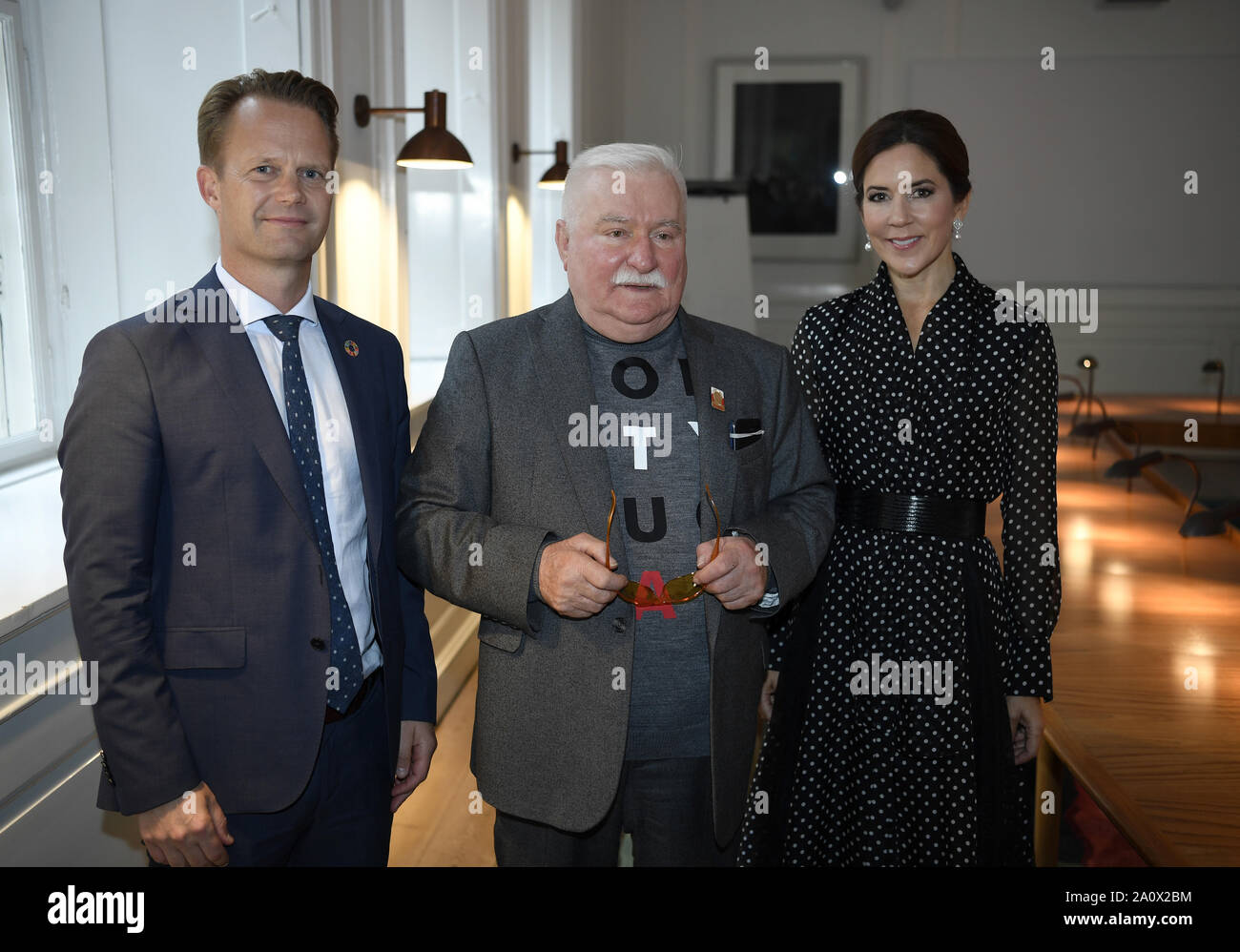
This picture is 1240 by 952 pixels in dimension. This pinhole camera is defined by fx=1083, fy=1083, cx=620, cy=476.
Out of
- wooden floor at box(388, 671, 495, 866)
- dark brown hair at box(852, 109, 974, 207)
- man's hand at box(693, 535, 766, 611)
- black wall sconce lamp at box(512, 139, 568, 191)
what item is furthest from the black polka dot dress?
black wall sconce lamp at box(512, 139, 568, 191)

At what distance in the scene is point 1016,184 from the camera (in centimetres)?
991

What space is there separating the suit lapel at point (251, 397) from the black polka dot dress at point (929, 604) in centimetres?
109

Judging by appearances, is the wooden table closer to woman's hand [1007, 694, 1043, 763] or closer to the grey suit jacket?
woman's hand [1007, 694, 1043, 763]

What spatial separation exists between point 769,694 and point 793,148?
827 centimetres

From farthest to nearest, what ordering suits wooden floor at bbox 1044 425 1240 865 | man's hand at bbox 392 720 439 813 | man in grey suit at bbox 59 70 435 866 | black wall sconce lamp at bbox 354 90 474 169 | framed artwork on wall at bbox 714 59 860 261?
framed artwork on wall at bbox 714 59 860 261, black wall sconce lamp at bbox 354 90 474 169, wooden floor at bbox 1044 425 1240 865, man's hand at bbox 392 720 439 813, man in grey suit at bbox 59 70 435 866

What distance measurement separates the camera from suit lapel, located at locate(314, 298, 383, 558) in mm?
1788

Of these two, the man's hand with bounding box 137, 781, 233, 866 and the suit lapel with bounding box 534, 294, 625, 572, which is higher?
the suit lapel with bounding box 534, 294, 625, 572

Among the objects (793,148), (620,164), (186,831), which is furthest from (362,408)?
(793,148)

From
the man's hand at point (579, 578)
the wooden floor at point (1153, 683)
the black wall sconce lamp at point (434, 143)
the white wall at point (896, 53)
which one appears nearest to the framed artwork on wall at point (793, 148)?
the white wall at point (896, 53)

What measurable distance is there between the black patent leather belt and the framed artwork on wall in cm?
797

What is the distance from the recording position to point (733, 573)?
1738 mm

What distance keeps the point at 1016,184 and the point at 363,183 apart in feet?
26.5

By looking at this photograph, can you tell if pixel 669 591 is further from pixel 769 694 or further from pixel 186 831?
pixel 186 831
